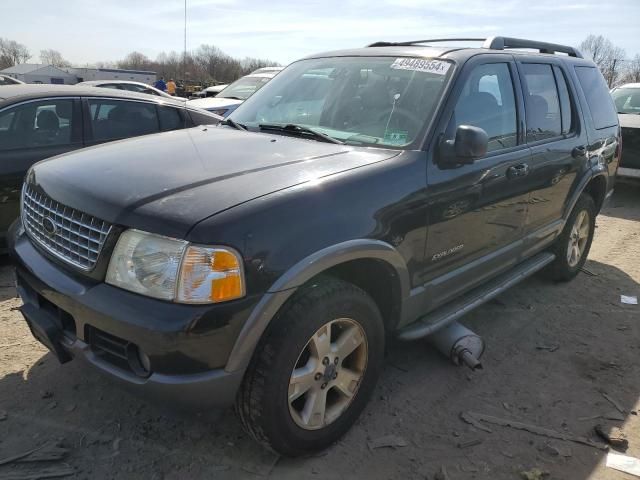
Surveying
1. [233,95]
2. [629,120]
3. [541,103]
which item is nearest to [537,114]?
[541,103]

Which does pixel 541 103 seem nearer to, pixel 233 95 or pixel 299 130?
pixel 299 130

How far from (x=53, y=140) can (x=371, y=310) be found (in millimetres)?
3716

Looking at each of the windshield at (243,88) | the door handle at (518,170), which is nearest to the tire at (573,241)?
the door handle at (518,170)

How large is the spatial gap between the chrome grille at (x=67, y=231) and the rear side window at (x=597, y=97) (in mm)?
4124

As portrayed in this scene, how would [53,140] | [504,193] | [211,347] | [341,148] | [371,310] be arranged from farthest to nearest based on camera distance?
[53,140] → [504,193] → [341,148] → [371,310] → [211,347]

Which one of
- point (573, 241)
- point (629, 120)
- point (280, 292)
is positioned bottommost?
point (573, 241)

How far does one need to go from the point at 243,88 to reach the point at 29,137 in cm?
708

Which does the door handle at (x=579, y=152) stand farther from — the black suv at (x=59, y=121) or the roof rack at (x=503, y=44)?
the black suv at (x=59, y=121)

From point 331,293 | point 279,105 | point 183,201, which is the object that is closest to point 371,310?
point 331,293

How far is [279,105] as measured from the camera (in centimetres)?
360

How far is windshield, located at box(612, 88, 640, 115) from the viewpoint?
9398 millimetres

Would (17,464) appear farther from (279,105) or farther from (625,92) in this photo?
(625,92)

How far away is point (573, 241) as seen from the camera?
16.2 feet

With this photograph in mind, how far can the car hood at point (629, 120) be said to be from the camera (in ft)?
28.1
